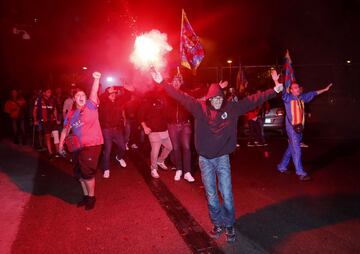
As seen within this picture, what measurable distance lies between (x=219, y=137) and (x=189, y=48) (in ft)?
12.8

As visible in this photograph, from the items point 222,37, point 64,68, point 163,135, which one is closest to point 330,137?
point 163,135

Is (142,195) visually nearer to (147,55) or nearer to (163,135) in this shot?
(163,135)

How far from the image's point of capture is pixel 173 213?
5.88 meters

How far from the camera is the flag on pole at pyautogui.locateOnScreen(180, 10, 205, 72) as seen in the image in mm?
8109

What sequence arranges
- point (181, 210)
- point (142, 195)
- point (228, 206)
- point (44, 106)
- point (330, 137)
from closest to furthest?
point (228, 206), point (181, 210), point (142, 195), point (44, 106), point (330, 137)

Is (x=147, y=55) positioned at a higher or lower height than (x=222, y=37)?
lower

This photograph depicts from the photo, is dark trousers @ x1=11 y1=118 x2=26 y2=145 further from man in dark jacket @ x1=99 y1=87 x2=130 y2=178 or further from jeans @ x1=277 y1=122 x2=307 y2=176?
jeans @ x1=277 y1=122 x2=307 y2=176

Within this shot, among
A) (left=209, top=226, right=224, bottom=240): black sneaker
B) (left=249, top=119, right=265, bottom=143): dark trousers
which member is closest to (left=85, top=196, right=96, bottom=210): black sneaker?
(left=209, top=226, right=224, bottom=240): black sneaker

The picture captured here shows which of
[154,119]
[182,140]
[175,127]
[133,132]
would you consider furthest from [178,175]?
[133,132]

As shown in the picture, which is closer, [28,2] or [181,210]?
[181,210]

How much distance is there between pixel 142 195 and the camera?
6.93 meters

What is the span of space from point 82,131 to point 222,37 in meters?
23.9

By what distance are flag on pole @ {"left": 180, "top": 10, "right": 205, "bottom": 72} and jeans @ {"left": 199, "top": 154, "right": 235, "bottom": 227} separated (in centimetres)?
366

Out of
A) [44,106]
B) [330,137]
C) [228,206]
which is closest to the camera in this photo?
[228,206]
